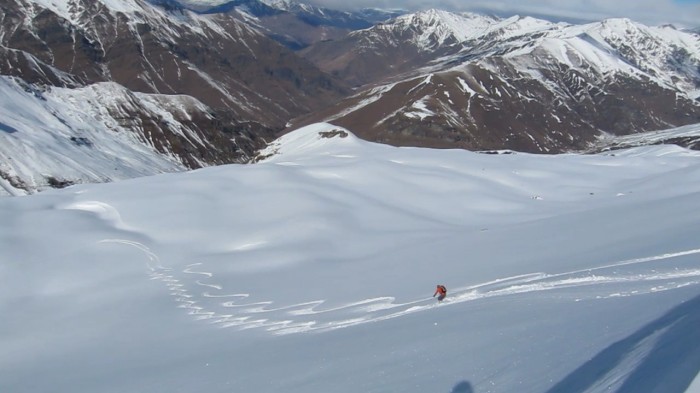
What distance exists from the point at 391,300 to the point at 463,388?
791 centimetres

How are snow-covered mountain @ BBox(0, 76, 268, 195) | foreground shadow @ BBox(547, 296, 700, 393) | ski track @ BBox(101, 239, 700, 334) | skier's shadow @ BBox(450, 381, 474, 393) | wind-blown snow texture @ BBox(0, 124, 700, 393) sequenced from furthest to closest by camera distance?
1. snow-covered mountain @ BBox(0, 76, 268, 195)
2. ski track @ BBox(101, 239, 700, 334)
3. wind-blown snow texture @ BBox(0, 124, 700, 393)
4. skier's shadow @ BBox(450, 381, 474, 393)
5. foreground shadow @ BBox(547, 296, 700, 393)

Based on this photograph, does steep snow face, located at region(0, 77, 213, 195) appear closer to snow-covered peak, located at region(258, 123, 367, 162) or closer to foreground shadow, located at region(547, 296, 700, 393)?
snow-covered peak, located at region(258, 123, 367, 162)

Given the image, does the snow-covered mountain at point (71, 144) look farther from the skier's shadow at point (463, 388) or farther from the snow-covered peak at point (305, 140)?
the skier's shadow at point (463, 388)

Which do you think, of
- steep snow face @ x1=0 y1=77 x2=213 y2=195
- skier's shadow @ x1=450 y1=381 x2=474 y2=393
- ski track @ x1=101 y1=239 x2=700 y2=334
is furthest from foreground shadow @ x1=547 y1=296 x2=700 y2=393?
steep snow face @ x1=0 y1=77 x2=213 y2=195

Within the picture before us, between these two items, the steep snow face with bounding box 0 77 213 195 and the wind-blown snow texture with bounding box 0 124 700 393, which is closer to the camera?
the wind-blown snow texture with bounding box 0 124 700 393

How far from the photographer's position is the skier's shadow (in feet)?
39.8

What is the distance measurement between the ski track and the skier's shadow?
5832 millimetres

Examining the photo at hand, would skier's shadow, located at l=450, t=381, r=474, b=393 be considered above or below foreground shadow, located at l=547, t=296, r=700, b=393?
below

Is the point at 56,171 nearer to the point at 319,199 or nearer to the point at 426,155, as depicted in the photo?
the point at 426,155

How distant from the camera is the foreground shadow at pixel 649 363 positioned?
9.39 m

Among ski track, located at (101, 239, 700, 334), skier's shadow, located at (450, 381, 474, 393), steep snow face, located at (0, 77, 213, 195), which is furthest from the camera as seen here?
steep snow face, located at (0, 77, 213, 195)

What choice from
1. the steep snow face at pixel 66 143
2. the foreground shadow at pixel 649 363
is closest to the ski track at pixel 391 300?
the foreground shadow at pixel 649 363

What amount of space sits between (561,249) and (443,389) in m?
13.8

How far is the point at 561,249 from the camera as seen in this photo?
2453cm
